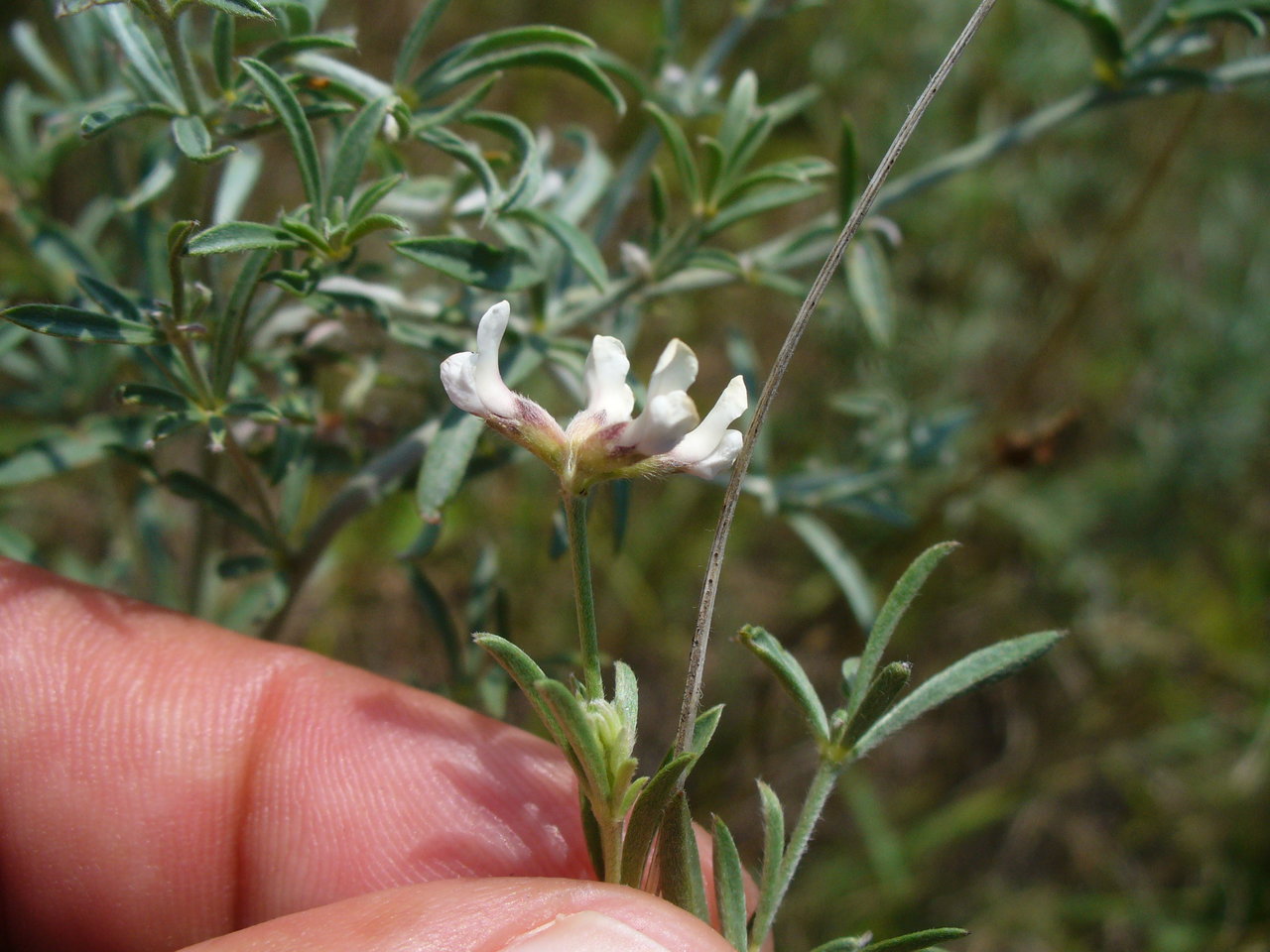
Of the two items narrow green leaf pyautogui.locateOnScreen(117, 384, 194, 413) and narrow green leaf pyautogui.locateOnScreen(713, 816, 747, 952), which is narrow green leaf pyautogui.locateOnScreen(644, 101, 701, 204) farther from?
narrow green leaf pyautogui.locateOnScreen(713, 816, 747, 952)

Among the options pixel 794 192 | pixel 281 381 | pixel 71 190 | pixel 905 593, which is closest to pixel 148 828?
pixel 281 381

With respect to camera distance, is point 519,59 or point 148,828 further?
point 148,828

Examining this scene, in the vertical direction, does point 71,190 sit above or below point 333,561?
above

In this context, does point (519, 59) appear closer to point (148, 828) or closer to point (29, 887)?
point (148, 828)

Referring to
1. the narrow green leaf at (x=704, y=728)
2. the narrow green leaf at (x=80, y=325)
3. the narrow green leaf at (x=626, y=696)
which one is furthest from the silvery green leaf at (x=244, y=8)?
the narrow green leaf at (x=704, y=728)

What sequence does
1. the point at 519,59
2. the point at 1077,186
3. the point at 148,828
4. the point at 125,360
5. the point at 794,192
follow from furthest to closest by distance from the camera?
1. the point at 1077,186
2. the point at 125,360
3. the point at 148,828
4. the point at 794,192
5. the point at 519,59

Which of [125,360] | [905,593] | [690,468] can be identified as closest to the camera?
[690,468]

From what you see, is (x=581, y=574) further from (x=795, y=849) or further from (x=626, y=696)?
(x=795, y=849)
